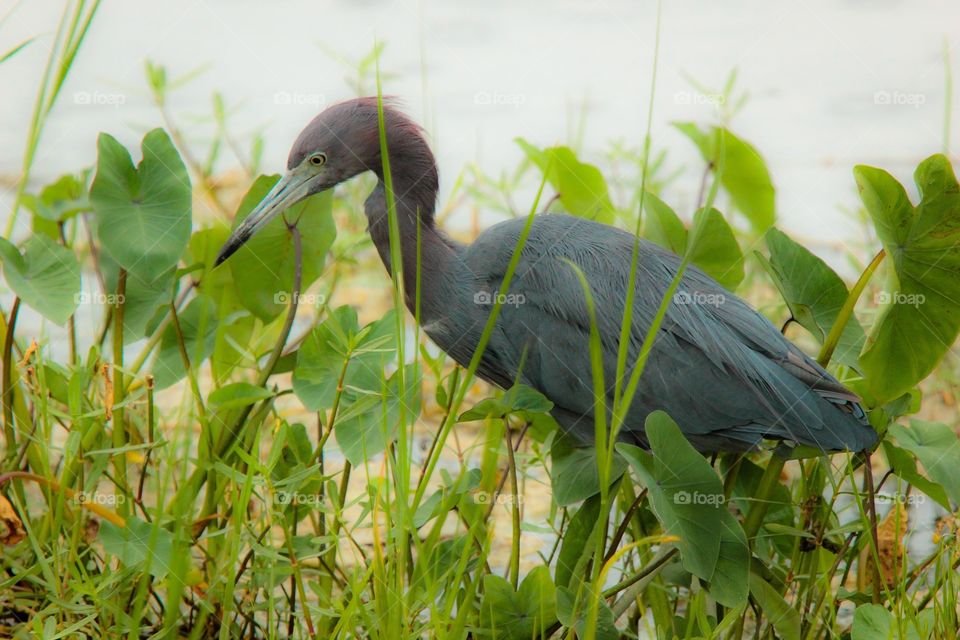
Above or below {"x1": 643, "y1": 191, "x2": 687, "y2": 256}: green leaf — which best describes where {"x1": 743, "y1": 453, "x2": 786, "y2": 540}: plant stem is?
below

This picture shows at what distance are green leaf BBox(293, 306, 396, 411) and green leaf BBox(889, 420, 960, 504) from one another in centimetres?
109

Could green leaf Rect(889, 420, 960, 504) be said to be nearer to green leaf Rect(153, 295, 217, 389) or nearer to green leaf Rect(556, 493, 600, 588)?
green leaf Rect(556, 493, 600, 588)

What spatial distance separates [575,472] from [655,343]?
1.16 ft

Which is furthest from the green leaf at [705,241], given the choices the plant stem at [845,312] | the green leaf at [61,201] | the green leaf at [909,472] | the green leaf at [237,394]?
the green leaf at [61,201]

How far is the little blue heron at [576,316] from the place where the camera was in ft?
7.86

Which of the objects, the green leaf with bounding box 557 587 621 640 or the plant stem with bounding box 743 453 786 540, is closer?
the green leaf with bounding box 557 587 621 640

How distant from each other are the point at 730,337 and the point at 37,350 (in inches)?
59.5

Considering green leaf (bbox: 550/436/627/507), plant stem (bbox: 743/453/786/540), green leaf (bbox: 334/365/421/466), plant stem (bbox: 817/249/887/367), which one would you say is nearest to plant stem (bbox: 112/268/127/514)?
green leaf (bbox: 334/365/421/466)

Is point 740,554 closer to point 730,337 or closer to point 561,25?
point 730,337

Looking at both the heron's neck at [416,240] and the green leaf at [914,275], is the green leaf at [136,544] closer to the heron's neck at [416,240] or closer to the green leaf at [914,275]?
the heron's neck at [416,240]

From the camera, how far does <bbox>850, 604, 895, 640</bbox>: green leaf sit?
2.04 metres

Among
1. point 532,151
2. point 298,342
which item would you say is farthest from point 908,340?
point 298,342

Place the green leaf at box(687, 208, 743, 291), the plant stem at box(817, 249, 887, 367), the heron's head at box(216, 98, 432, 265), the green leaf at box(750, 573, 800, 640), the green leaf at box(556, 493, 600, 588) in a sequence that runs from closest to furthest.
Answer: the plant stem at box(817, 249, 887, 367) < the green leaf at box(750, 573, 800, 640) < the green leaf at box(556, 493, 600, 588) < the green leaf at box(687, 208, 743, 291) < the heron's head at box(216, 98, 432, 265)

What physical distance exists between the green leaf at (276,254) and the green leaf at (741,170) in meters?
0.89
